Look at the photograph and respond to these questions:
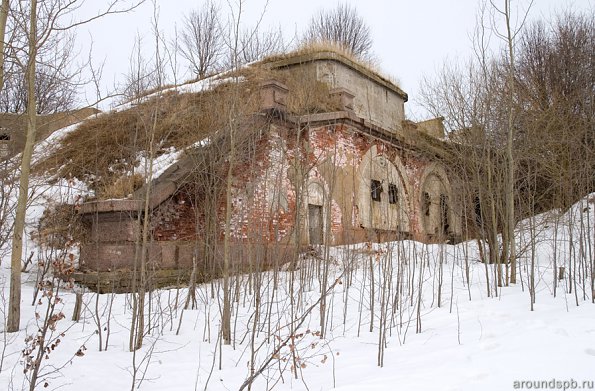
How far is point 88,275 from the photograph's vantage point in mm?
9047

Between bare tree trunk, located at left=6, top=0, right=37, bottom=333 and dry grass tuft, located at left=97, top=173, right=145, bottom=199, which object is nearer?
bare tree trunk, located at left=6, top=0, right=37, bottom=333

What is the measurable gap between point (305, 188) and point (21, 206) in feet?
16.5

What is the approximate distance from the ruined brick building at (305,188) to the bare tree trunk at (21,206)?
1.48 meters


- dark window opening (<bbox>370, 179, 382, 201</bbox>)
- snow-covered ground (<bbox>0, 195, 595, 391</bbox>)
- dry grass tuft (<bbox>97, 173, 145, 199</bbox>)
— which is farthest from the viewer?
dark window opening (<bbox>370, 179, 382, 201</bbox>)

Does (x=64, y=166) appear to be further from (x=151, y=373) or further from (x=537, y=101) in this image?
(x=537, y=101)

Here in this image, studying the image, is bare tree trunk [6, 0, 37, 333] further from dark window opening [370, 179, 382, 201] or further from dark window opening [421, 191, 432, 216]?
dark window opening [421, 191, 432, 216]

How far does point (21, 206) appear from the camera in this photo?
21.5ft

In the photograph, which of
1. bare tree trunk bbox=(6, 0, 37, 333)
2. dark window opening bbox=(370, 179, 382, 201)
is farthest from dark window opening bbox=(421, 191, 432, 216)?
bare tree trunk bbox=(6, 0, 37, 333)

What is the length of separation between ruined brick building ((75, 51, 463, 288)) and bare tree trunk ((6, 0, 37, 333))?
1.48m

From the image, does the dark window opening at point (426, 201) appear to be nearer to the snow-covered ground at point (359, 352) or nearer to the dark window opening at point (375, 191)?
the dark window opening at point (375, 191)

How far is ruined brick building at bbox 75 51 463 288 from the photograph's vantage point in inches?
348

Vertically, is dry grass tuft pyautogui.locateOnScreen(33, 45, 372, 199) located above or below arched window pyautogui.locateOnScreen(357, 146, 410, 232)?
above

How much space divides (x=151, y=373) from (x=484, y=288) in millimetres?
5253

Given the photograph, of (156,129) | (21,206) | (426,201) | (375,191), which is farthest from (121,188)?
(426,201)
